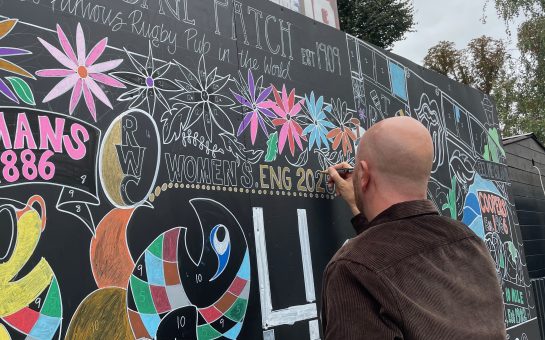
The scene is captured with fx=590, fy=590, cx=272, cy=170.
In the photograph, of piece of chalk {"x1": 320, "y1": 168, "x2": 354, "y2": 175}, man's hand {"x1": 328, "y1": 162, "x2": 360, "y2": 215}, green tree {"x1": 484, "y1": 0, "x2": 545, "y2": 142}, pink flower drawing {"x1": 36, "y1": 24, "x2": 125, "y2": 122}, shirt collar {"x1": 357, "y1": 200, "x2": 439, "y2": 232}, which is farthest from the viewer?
green tree {"x1": 484, "y1": 0, "x2": 545, "y2": 142}

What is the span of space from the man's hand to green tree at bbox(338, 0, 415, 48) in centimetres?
1687

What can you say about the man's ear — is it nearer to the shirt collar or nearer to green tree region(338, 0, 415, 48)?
the shirt collar

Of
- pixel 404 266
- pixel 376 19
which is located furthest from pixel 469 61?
pixel 404 266

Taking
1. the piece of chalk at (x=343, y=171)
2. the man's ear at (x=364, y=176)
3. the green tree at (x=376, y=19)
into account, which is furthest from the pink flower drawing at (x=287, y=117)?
the green tree at (x=376, y=19)

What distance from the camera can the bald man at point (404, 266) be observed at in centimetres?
158

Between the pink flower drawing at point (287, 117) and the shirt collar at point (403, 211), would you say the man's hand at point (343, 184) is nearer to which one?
the pink flower drawing at point (287, 117)

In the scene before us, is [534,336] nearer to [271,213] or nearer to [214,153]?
[271,213]

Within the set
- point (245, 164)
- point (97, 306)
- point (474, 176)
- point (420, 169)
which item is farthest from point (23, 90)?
point (474, 176)

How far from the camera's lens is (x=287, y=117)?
3.15 m

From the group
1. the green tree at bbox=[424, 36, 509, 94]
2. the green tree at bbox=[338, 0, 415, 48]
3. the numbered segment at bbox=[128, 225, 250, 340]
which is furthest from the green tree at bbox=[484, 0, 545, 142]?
the numbered segment at bbox=[128, 225, 250, 340]

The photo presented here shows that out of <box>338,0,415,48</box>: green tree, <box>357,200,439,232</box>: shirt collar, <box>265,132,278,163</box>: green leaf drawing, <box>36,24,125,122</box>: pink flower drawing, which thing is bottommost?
<box>357,200,439,232</box>: shirt collar

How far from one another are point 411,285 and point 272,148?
1482mm

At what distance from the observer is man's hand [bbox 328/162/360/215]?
319 centimetres

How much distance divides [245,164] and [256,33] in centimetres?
75
